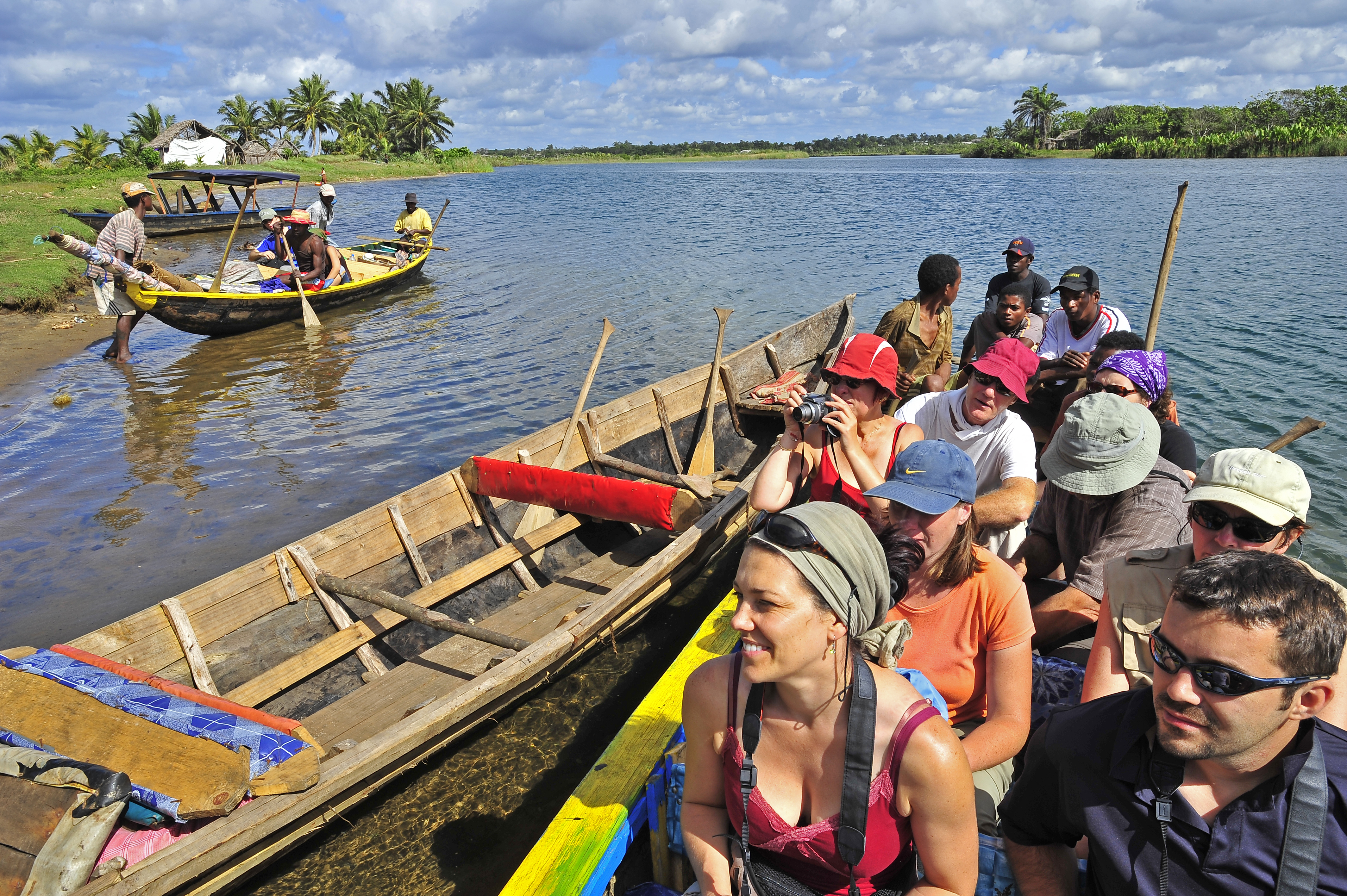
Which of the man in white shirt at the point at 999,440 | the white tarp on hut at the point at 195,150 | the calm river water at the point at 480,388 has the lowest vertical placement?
the calm river water at the point at 480,388

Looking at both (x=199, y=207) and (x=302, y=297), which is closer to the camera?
(x=302, y=297)

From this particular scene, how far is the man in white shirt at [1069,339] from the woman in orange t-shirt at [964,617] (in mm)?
3746

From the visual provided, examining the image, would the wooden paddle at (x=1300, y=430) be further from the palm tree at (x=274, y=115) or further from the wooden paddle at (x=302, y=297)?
the palm tree at (x=274, y=115)

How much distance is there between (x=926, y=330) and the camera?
6312 mm

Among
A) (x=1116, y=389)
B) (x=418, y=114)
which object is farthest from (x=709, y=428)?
(x=418, y=114)

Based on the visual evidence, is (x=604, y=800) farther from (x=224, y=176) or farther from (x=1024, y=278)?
(x=224, y=176)

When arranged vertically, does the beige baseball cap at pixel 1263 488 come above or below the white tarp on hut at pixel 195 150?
below

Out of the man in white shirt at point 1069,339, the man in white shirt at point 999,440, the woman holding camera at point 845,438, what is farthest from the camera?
the man in white shirt at point 1069,339

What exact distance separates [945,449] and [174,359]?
14.2m

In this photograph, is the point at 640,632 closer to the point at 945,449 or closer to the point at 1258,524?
the point at 945,449

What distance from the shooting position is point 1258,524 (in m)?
2.21

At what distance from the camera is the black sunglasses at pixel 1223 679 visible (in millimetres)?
1410

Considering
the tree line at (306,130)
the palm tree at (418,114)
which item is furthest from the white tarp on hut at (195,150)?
the palm tree at (418,114)

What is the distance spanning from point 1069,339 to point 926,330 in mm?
1089
